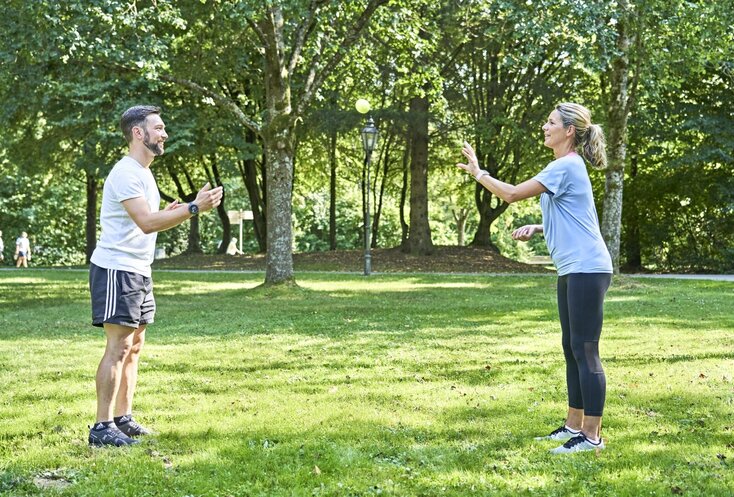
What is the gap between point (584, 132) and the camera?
4816 millimetres

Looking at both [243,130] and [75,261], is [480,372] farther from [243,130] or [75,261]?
[75,261]

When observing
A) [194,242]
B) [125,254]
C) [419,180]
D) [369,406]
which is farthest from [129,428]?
[194,242]

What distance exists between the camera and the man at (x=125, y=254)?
4730 millimetres

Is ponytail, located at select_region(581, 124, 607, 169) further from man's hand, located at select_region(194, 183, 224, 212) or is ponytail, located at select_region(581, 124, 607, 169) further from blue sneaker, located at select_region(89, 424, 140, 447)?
blue sneaker, located at select_region(89, 424, 140, 447)

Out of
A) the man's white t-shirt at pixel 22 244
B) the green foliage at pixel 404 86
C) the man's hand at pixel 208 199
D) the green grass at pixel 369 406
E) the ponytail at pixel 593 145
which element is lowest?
the green grass at pixel 369 406

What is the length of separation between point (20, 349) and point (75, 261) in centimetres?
3960

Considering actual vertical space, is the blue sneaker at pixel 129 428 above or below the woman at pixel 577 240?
below

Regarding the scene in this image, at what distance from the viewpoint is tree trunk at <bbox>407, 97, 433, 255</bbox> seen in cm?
2461

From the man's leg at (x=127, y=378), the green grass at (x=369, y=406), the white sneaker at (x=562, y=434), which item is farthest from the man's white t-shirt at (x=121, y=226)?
the white sneaker at (x=562, y=434)

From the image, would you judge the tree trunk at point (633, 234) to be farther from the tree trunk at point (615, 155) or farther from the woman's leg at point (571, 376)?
the woman's leg at point (571, 376)

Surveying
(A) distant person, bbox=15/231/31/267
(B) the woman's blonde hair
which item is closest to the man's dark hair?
(B) the woman's blonde hair

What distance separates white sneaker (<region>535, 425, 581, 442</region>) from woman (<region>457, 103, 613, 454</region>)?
3 cm

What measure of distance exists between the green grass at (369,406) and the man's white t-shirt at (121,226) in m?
1.12

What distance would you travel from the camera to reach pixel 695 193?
2645 centimetres
